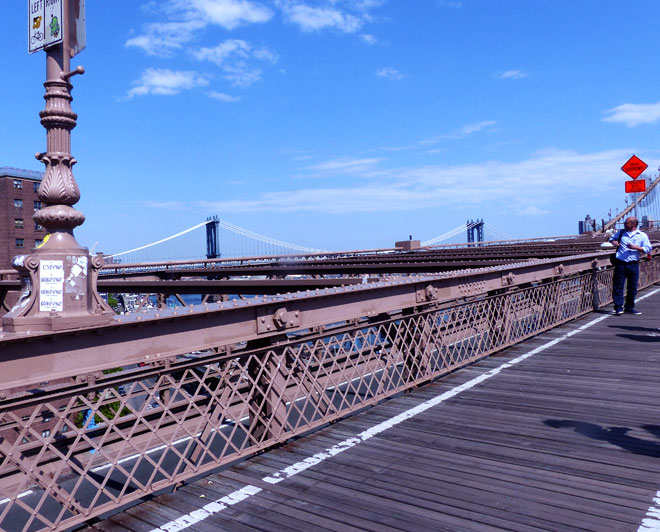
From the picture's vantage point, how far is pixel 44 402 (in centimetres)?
311

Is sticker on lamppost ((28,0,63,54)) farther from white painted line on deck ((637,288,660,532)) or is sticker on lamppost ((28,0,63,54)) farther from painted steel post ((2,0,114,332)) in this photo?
white painted line on deck ((637,288,660,532))

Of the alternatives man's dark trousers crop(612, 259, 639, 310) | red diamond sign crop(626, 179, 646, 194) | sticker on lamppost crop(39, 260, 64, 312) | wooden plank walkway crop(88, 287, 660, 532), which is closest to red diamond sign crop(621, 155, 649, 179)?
red diamond sign crop(626, 179, 646, 194)

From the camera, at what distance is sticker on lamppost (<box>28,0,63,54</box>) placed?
3.68 m

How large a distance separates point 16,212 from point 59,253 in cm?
9135

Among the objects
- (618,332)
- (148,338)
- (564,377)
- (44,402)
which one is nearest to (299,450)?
(148,338)

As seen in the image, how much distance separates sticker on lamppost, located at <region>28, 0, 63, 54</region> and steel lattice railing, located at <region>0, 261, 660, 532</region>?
226cm

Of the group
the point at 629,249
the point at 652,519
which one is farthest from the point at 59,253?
the point at 629,249

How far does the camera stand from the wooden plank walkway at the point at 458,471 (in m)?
3.39

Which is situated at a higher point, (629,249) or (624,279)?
(629,249)

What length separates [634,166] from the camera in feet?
64.7

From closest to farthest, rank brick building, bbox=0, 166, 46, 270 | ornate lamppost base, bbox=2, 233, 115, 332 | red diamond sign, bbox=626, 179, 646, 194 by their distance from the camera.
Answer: ornate lamppost base, bbox=2, 233, 115, 332 → red diamond sign, bbox=626, 179, 646, 194 → brick building, bbox=0, 166, 46, 270

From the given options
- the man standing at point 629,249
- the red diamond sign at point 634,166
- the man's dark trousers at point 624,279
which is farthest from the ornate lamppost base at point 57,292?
the red diamond sign at point 634,166

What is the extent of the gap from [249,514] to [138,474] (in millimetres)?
7935

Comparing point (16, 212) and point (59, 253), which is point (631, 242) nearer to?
point (59, 253)
